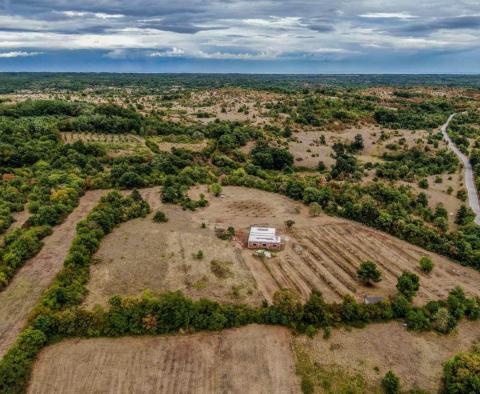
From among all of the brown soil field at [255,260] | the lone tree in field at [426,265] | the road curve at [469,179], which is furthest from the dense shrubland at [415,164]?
the lone tree in field at [426,265]

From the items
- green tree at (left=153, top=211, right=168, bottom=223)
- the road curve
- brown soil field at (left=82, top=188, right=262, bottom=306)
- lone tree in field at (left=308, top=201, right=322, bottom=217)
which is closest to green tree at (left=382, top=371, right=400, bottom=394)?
brown soil field at (left=82, top=188, right=262, bottom=306)

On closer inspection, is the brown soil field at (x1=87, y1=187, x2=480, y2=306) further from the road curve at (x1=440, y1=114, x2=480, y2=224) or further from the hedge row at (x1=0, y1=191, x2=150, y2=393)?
the road curve at (x1=440, y1=114, x2=480, y2=224)

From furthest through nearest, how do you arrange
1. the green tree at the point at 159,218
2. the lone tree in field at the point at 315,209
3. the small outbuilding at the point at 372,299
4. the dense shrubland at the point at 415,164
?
the dense shrubland at the point at 415,164 < the lone tree in field at the point at 315,209 < the green tree at the point at 159,218 < the small outbuilding at the point at 372,299

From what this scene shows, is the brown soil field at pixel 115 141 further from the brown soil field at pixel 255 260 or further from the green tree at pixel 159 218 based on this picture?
the green tree at pixel 159 218

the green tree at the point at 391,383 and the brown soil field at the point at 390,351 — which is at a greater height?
the green tree at the point at 391,383

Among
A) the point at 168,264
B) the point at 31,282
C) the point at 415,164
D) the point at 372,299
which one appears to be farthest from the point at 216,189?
the point at 415,164

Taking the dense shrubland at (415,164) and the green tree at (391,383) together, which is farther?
the dense shrubland at (415,164)

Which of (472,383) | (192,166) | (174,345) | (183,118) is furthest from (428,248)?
(183,118)

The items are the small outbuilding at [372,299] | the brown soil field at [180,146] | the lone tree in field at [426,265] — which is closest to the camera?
the small outbuilding at [372,299]

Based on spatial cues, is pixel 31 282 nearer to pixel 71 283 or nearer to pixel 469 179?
pixel 71 283
